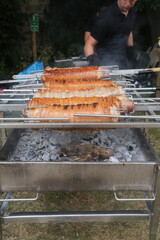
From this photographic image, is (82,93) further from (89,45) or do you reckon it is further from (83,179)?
(89,45)

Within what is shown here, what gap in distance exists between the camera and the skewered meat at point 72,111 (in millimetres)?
1823

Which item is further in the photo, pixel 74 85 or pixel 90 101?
pixel 74 85

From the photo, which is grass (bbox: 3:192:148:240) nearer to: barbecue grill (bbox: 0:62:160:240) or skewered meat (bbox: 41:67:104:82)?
barbecue grill (bbox: 0:62:160:240)

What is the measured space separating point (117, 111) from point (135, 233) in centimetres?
166

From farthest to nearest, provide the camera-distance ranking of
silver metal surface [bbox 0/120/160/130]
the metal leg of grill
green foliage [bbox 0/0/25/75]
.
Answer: green foliage [bbox 0/0/25/75] → the metal leg of grill → silver metal surface [bbox 0/120/160/130]

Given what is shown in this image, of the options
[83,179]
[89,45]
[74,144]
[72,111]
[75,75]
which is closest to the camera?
[72,111]

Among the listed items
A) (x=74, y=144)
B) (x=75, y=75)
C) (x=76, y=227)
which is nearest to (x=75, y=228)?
(x=76, y=227)

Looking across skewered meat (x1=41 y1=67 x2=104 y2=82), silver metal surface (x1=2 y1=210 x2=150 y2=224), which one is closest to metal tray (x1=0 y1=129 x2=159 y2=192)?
silver metal surface (x1=2 y1=210 x2=150 y2=224)

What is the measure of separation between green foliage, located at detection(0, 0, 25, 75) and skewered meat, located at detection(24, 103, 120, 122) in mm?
7652

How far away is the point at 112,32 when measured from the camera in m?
4.50

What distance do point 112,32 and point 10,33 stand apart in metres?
6.15

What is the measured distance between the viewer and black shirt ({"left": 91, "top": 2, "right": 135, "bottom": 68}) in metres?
4.30

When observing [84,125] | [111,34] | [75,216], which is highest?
[111,34]

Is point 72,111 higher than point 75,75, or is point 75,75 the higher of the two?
point 75,75
